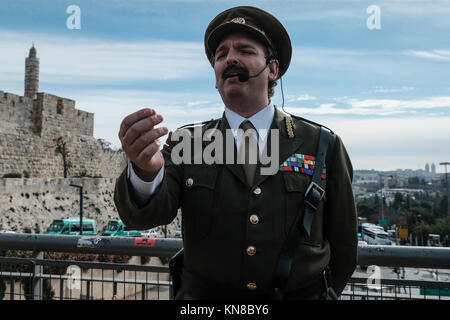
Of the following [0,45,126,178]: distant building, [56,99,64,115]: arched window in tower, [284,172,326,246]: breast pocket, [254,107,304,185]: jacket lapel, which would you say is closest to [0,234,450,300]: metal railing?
[284,172,326,246]: breast pocket

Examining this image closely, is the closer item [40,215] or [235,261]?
[235,261]

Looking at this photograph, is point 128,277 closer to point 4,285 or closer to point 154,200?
point 4,285

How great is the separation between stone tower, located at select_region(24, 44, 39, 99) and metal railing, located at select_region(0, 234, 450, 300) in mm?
27836

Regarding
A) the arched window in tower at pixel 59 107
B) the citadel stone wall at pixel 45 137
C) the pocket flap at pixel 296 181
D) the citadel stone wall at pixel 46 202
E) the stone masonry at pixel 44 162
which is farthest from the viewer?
the arched window in tower at pixel 59 107

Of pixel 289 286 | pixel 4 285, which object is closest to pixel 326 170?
pixel 289 286

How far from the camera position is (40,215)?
2158 centimetres

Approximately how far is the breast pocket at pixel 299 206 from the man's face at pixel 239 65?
42cm

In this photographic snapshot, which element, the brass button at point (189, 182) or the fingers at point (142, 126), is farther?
the brass button at point (189, 182)

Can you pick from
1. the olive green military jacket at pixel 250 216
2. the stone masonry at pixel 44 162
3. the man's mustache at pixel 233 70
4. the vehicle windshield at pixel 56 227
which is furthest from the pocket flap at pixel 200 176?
the stone masonry at pixel 44 162

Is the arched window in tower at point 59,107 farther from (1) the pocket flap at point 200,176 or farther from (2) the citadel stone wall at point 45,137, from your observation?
(1) the pocket flap at point 200,176

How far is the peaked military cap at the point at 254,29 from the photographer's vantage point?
6.75ft

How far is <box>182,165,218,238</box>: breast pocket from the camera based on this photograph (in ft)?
6.16

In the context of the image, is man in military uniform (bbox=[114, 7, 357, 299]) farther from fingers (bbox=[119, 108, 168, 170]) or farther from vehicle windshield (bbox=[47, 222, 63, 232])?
vehicle windshield (bbox=[47, 222, 63, 232])

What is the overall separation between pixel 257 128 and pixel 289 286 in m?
0.73
